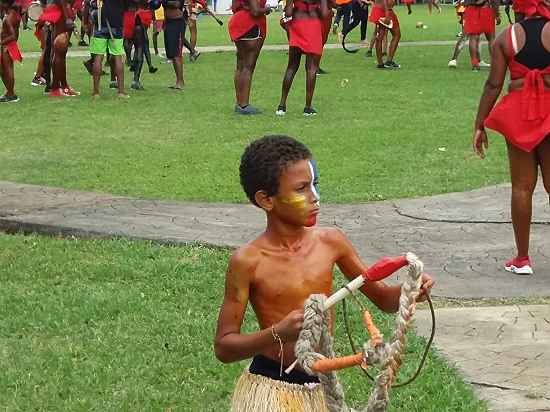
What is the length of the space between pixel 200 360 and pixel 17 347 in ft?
3.12

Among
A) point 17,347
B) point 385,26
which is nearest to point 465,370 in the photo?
point 17,347

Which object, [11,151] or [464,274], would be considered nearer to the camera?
A: [464,274]

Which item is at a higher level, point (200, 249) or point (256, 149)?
point (256, 149)

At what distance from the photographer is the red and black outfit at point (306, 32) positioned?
467 inches

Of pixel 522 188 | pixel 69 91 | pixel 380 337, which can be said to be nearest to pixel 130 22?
pixel 69 91

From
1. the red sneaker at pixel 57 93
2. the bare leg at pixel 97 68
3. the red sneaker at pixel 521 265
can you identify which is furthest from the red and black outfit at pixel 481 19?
the red sneaker at pixel 521 265

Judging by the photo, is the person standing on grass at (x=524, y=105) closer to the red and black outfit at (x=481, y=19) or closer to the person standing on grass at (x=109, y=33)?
the person standing on grass at (x=109, y=33)

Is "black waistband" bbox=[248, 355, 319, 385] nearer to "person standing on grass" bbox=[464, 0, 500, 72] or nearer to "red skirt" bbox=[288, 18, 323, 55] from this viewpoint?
"red skirt" bbox=[288, 18, 323, 55]

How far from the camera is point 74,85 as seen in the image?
16.7 metres

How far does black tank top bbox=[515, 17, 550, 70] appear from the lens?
5496mm

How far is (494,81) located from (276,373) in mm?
3271

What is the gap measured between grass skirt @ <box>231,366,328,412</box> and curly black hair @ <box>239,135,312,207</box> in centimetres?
59

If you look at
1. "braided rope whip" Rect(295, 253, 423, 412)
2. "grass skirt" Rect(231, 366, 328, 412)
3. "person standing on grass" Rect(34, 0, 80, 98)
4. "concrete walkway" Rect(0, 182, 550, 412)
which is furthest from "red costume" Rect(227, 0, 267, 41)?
"braided rope whip" Rect(295, 253, 423, 412)

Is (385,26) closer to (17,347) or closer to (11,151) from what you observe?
(11,151)
